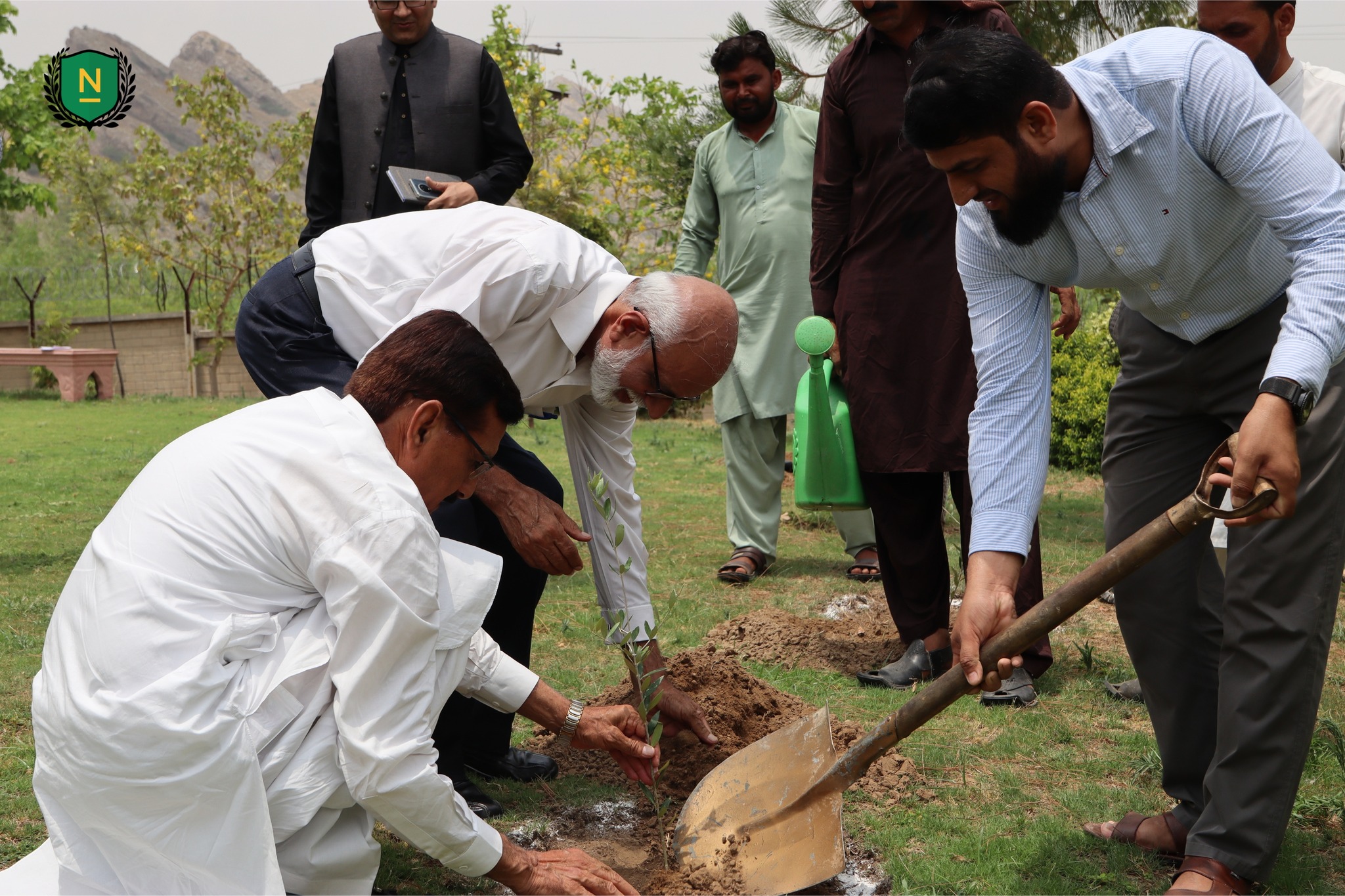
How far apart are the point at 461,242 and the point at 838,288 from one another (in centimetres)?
184

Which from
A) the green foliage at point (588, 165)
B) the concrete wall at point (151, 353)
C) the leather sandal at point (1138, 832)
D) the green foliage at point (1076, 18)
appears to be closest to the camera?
the leather sandal at point (1138, 832)

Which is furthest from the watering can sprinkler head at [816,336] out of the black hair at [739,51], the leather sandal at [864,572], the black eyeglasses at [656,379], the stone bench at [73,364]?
the stone bench at [73,364]

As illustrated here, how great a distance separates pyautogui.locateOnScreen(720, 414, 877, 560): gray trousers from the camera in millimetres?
5770

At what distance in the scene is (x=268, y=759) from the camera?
2.01 m

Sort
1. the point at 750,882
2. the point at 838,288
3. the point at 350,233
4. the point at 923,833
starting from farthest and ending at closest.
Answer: the point at 838,288, the point at 350,233, the point at 923,833, the point at 750,882

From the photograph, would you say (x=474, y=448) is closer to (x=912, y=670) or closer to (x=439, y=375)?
(x=439, y=375)

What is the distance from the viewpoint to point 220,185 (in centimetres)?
1838

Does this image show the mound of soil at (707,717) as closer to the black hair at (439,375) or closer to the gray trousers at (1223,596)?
the gray trousers at (1223,596)

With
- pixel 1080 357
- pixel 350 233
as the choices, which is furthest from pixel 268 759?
pixel 1080 357

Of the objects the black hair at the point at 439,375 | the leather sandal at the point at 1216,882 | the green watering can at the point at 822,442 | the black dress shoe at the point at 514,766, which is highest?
the black hair at the point at 439,375

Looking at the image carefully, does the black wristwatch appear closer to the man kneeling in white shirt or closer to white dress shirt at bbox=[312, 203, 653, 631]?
the man kneeling in white shirt

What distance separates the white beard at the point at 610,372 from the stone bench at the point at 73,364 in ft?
54.6

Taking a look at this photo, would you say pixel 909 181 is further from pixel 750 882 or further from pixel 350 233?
pixel 750 882

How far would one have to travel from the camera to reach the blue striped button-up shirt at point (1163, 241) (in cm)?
215
